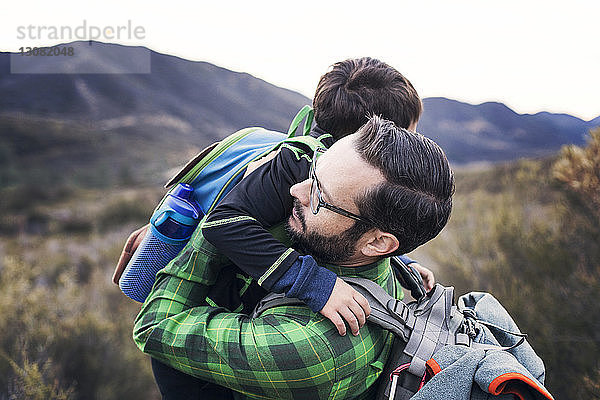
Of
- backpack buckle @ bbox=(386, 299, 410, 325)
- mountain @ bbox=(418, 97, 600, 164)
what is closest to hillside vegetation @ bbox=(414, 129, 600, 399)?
backpack buckle @ bbox=(386, 299, 410, 325)

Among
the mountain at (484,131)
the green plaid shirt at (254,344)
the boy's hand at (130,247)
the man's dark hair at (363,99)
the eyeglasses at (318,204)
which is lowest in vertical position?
the mountain at (484,131)

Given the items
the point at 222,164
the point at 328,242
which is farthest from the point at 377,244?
the point at 222,164

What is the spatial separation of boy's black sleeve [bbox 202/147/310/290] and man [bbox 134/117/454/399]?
0.06 m

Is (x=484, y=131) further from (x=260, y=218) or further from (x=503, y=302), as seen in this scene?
(x=260, y=218)

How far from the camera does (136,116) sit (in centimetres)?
2467

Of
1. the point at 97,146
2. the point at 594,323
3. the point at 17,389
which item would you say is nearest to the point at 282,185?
the point at 17,389

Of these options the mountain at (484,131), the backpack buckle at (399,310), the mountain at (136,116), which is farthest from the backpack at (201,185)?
the mountain at (136,116)

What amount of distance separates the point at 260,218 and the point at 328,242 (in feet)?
0.67

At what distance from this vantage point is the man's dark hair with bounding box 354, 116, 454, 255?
4.02ft

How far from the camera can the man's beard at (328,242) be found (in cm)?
134

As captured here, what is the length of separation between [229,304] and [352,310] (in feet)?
1.49

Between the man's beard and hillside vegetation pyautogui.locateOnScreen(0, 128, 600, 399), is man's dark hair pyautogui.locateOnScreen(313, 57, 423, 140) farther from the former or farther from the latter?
hillside vegetation pyautogui.locateOnScreen(0, 128, 600, 399)

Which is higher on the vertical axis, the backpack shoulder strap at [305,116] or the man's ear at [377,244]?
the backpack shoulder strap at [305,116]

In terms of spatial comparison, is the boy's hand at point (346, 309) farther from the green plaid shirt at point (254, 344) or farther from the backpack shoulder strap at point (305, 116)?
the backpack shoulder strap at point (305, 116)
